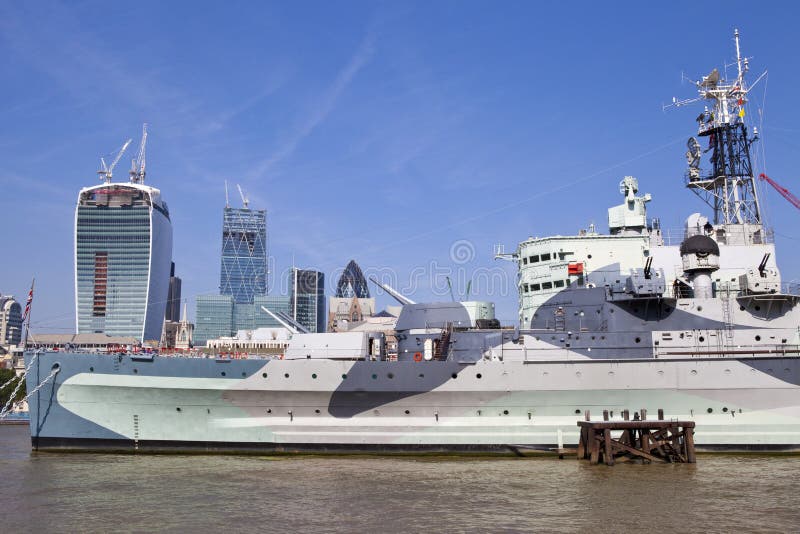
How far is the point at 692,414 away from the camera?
20188mm

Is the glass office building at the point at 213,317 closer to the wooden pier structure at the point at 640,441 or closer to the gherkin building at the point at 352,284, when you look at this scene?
the gherkin building at the point at 352,284

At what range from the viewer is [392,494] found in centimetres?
1518

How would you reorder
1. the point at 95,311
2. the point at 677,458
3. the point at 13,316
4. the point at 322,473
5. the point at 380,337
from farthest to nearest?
the point at 13,316
the point at 95,311
the point at 380,337
the point at 677,458
the point at 322,473

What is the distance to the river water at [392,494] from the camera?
12.8 metres

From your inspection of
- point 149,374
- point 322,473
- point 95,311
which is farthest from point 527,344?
point 95,311

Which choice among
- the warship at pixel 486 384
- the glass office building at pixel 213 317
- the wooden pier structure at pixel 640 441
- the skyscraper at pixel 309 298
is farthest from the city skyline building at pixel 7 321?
the wooden pier structure at pixel 640 441

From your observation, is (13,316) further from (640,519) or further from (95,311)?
(640,519)

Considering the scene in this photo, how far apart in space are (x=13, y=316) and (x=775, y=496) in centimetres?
22370

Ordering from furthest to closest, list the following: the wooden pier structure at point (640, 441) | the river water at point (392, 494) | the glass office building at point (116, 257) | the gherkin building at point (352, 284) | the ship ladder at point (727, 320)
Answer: the gherkin building at point (352, 284) → the glass office building at point (116, 257) → the ship ladder at point (727, 320) → the wooden pier structure at point (640, 441) → the river water at point (392, 494)

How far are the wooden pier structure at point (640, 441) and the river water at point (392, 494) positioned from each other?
0.46 m

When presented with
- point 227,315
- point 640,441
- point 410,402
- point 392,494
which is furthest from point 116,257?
point 392,494

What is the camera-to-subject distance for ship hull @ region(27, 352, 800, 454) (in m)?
20.0

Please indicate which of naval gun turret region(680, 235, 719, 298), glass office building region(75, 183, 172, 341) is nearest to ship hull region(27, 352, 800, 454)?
naval gun turret region(680, 235, 719, 298)

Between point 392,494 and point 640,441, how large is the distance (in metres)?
8.52
